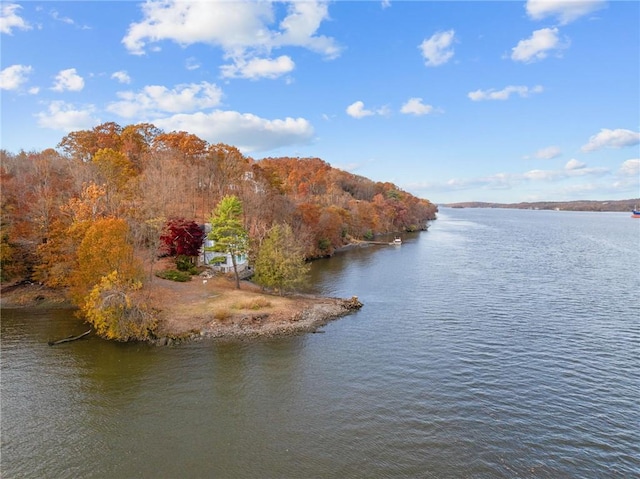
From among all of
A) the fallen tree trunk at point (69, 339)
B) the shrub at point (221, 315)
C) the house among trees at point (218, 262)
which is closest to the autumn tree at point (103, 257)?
the fallen tree trunk at point (69, 339)

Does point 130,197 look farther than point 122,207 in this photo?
Yes

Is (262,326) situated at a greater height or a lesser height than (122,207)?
lesser

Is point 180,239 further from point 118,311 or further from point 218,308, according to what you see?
point 118,311

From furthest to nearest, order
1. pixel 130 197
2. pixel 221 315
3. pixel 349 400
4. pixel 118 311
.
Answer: pixel 130 197, pixel 221 315, pixel 118 311, pixel 349 400

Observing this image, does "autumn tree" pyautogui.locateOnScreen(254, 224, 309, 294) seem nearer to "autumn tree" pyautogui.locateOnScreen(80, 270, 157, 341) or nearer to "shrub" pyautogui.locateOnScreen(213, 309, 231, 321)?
"shrub" pyautogui.locateOnScreen(213, 309, 231, 321)

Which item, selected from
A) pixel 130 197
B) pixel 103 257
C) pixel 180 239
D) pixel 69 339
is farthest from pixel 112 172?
pixel 69 339

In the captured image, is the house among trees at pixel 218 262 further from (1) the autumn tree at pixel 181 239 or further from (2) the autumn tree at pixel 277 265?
(2) the autumn tree at pixel 277 265

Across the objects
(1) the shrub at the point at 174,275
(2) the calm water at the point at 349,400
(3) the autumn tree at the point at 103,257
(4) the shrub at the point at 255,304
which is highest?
(3) the autumn tree at the point at 103,257
